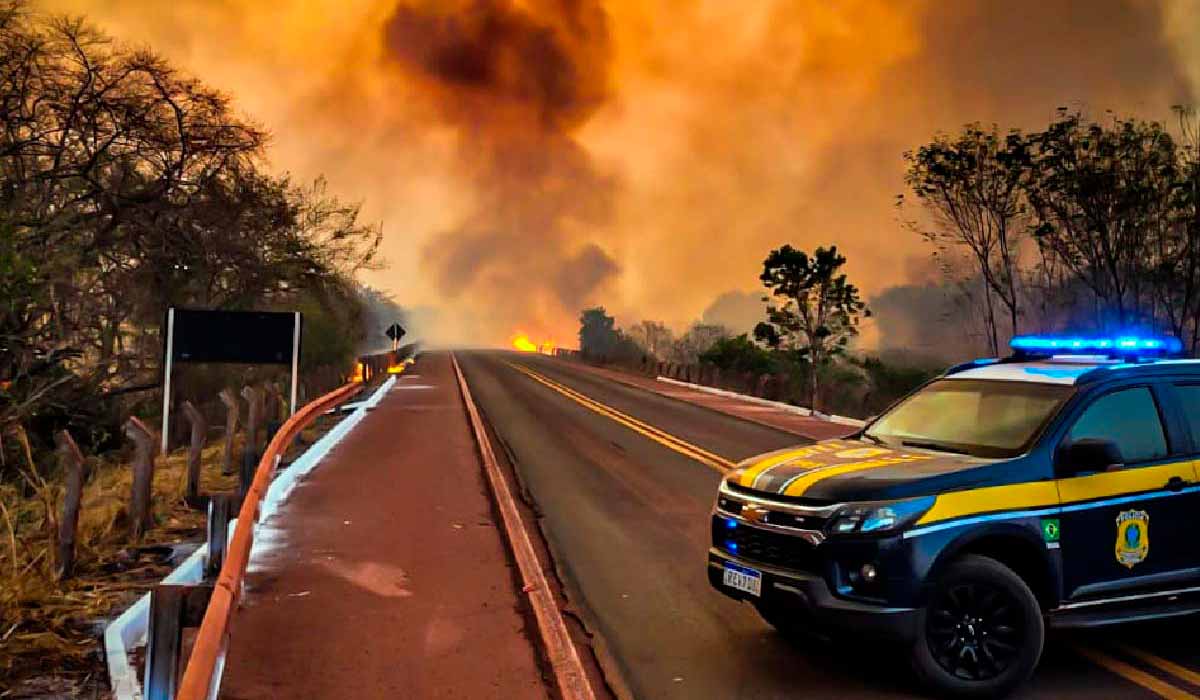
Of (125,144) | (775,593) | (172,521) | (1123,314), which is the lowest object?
(172,521)

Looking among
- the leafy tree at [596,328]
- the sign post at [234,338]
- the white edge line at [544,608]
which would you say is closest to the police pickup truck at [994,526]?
the white edge line at [544,608]

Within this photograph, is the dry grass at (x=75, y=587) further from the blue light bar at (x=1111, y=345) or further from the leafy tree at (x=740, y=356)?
the leafy tree at (x=740, y=356)

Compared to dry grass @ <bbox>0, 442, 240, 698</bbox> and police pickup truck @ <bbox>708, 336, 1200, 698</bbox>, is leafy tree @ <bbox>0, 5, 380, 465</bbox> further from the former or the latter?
police pickup truck @ <bbox>708, 336, 1200, 698</bbox>

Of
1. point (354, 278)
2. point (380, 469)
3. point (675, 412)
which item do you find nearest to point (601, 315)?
point (354, 278)

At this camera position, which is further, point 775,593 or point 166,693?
point 775,593

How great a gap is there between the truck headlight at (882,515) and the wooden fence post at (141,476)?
6.24 meters

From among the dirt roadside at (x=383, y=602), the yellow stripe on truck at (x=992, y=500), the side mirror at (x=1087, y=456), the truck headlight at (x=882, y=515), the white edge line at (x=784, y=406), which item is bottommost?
the dirt roadside at (x=383, y=602)

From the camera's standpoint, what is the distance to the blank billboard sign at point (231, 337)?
58.0ft

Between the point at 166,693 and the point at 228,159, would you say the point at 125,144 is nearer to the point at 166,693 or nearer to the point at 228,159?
the point at 228,159

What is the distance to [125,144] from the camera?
18359mm

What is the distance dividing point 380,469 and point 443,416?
8.97 meters

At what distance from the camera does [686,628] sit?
6164 mm

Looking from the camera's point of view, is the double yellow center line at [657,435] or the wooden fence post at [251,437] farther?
the double yellow center line at [657,435]

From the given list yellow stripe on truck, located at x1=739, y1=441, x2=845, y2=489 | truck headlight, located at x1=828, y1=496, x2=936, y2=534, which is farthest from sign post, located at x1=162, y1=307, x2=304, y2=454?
truck headlight, located at x1=828, y1=496, x2=936, y2=534
